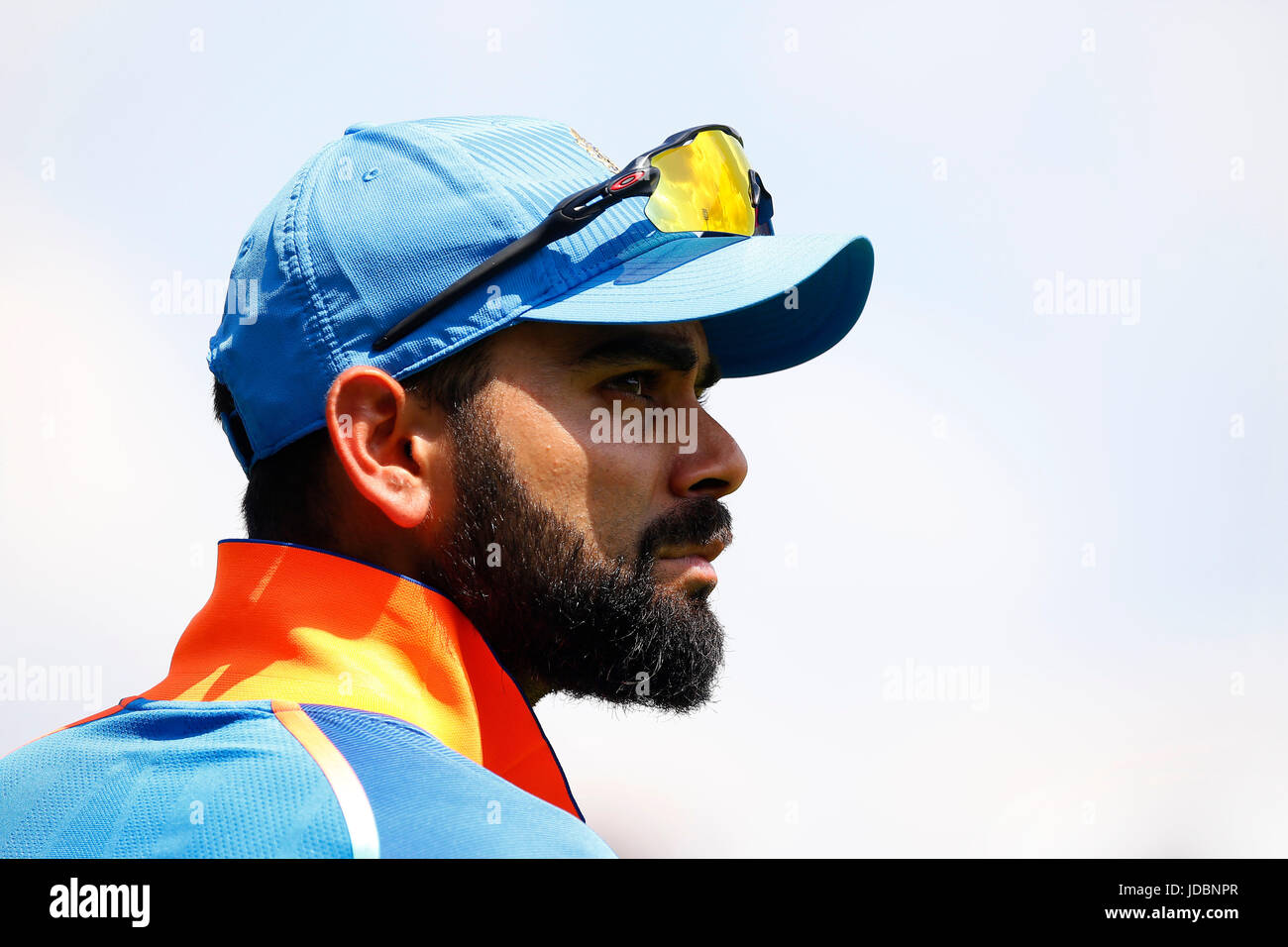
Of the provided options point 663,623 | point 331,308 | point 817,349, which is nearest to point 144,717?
point 331,308

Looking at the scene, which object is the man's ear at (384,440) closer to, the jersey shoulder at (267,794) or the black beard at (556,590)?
the black beard at (556,590)

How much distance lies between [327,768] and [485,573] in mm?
799

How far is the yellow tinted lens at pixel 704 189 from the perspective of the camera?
311 cm

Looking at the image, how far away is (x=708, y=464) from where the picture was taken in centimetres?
300

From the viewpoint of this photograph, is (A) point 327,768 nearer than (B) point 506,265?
Yes

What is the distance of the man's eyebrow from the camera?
289 cm

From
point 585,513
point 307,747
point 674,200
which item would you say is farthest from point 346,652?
point 674,200

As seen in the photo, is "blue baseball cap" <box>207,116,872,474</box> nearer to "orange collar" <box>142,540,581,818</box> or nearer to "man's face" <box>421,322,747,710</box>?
"man's face" <box>421,322,747,710</box>

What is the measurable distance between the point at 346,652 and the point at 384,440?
0.54 metres

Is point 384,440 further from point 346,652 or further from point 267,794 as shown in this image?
point 267,794

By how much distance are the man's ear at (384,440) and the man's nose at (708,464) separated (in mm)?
578

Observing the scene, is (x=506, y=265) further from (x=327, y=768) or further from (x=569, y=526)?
(x=327, y=768)
